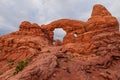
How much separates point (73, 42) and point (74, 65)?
7.36m

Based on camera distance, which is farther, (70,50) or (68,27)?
(68,27)

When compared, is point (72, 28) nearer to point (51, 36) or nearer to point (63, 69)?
point (51, 36)

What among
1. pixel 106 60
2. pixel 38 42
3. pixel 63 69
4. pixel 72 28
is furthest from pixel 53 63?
pixel 72 28

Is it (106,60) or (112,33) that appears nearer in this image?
(106,60)

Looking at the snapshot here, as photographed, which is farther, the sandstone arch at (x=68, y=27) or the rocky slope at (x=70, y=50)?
the sandstone arch at (x=68, y=27)

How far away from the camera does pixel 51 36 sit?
32438 mm

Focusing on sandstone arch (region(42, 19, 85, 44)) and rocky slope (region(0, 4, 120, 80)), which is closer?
rocky slope (region(0, 4, 120, 80))

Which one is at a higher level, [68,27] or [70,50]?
[68,27]

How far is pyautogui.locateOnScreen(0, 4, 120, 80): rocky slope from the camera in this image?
19.8 metres

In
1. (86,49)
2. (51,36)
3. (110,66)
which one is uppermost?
(51,36)

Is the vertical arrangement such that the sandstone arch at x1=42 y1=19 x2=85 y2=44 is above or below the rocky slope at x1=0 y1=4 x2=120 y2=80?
above

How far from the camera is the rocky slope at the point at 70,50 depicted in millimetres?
19767

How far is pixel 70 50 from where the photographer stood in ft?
86.1

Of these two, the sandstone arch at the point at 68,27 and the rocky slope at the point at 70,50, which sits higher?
the sandstone arch at the point at 68,27
